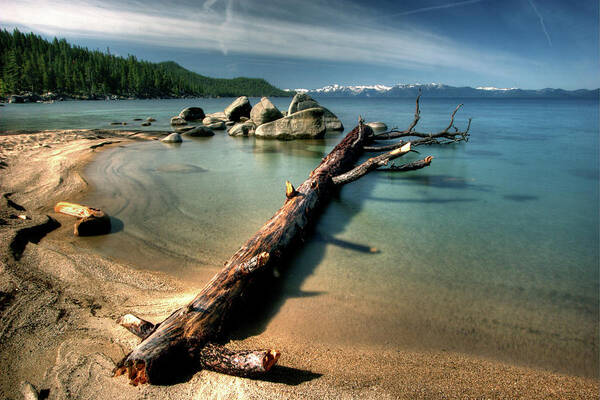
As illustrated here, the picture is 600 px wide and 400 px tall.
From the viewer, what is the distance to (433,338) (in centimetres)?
290

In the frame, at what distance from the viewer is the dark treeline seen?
249ft

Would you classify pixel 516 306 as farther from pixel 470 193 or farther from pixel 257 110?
pixel 257 110

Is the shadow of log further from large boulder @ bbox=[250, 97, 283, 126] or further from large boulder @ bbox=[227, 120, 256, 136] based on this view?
large boulder @ bbox=[250, 97, 283, 126]

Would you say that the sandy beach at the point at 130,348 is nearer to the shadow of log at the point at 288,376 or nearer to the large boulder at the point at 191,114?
the shadow of log at the point at 288,376

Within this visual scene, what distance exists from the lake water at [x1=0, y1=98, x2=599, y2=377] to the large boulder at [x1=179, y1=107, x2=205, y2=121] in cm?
1761

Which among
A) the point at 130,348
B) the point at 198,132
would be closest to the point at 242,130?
the point at 198,132

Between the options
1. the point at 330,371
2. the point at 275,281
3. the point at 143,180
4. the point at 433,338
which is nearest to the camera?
the point at 330,371

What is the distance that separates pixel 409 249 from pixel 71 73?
111404mm

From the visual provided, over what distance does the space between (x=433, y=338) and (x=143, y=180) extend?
309 inches

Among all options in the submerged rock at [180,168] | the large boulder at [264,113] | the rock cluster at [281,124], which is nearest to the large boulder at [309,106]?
the rock cluster at [281,124]

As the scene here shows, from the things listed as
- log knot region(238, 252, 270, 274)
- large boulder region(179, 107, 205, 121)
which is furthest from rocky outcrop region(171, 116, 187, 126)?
log knot region(238, 252, 270, 274)

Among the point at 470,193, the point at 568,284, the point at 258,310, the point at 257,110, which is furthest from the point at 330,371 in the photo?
the point at 257,110

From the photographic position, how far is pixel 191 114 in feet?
86.3

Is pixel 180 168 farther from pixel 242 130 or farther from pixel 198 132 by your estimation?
pixel 242 130
